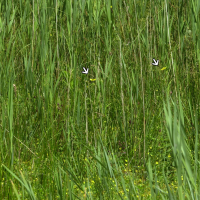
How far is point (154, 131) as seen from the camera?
2.01 metres

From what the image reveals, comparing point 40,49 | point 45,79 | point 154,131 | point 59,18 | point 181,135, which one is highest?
point 59,18

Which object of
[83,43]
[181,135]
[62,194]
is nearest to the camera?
[181,135]

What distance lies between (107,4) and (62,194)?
1317 mm

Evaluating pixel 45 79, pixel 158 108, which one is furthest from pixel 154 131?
pixel 45 79

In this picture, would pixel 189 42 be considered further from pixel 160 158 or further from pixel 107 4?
pixel 160 158

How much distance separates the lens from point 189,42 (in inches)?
93.8

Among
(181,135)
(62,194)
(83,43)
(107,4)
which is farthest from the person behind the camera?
(83,43)

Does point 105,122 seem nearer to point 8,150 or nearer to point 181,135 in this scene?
point 8,150

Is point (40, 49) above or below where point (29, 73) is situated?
above

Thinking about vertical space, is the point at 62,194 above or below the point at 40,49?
below

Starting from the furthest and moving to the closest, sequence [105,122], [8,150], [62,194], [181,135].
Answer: [105,122] < [8,150] < [62,194] < [181,135]

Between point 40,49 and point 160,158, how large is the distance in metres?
0.89

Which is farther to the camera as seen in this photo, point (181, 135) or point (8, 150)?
point (8, 150)

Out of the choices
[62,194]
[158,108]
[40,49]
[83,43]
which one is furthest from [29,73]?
[62,194]
